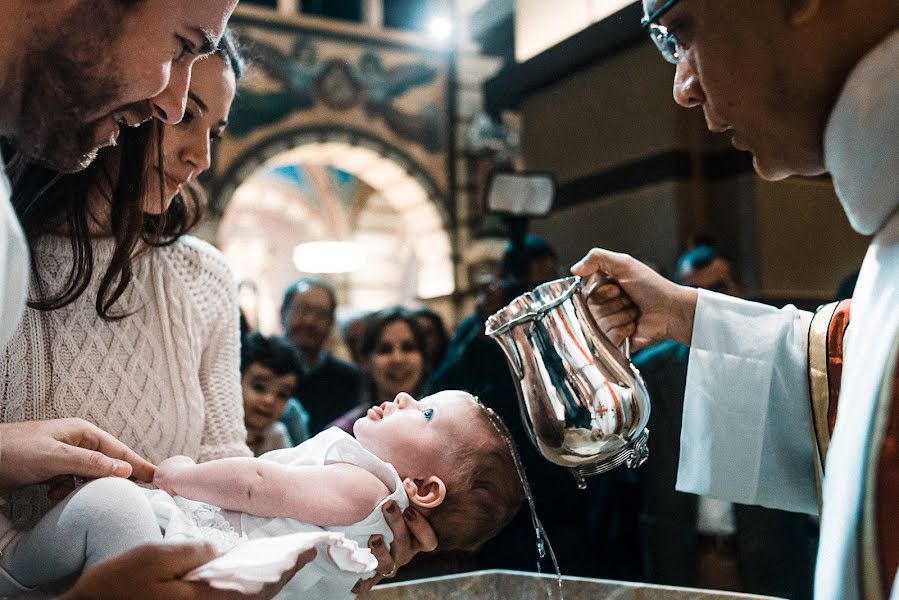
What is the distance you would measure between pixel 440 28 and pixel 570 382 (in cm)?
1116

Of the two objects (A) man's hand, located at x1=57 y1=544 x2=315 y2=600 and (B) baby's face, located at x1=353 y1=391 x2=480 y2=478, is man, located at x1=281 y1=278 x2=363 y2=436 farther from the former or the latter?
(A) man's hand, located at x1=57 y1=544 x2=315 y2=600

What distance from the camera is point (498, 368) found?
2.27 metres

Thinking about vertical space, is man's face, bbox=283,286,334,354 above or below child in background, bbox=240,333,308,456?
above

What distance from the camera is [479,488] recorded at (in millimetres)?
1670

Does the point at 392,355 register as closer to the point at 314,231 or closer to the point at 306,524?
the point at 306,524

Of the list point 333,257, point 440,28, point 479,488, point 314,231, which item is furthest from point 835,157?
point 314,231

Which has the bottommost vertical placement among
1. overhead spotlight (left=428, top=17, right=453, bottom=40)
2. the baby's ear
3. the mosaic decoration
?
the baby's ear

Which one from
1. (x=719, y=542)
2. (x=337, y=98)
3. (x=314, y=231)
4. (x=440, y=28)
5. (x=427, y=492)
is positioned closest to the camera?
(x=427, y=492)

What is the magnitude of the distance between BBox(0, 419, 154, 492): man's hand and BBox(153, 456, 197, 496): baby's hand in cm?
9

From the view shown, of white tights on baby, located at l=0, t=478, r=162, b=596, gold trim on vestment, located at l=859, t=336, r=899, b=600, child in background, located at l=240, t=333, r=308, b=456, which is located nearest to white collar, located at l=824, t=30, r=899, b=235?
gold trim on vestment, located at l=859, t=336, r=899, b=600

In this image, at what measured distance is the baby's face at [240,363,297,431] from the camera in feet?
10.4

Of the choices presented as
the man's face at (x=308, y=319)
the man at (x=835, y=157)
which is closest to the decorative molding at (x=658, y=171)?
the man's face at (x=308, y=319)

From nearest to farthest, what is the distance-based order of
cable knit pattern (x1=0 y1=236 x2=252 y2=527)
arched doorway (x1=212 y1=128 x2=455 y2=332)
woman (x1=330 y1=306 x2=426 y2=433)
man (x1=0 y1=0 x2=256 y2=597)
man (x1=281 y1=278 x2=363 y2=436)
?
man (x1=0 y1=0 x2=256 y2=597) → cable knit pattern (x1=0 y1=236 x2=252 y2=527) → woman (x1=330 y1=306 x2=426 y2=433) → man (x1=281 y1=278 x2=363 y2=436) → arched doorway (x1=212 y1=128 x2=455 y2=332)

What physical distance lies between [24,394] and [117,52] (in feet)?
2.03
